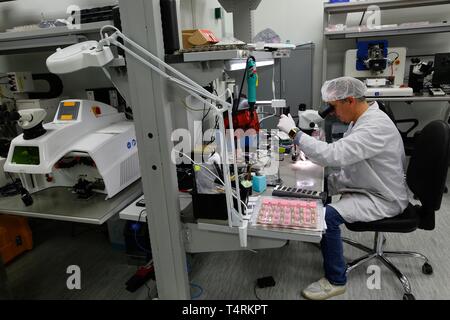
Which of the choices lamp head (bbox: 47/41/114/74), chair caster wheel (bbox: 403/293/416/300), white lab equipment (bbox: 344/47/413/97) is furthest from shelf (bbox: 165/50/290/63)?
white lab equipment (bbox: 344/47/413/97)

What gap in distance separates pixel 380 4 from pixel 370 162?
256 cm

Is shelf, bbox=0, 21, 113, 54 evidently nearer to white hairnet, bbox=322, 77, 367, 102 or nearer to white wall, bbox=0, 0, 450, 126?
white wall, bbox=0, 0, 450, 126

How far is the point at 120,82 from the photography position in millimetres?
1209

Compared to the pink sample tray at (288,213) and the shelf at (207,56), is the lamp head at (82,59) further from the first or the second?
the pink sample tray at (288,213)

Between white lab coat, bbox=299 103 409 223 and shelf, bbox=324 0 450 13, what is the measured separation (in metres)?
2.19

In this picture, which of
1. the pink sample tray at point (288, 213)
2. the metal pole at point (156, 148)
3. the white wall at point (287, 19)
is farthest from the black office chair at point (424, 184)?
the white wall at point (287, 19)

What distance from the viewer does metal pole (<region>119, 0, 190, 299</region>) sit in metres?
1.07

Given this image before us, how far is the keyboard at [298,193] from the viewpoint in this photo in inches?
55.2

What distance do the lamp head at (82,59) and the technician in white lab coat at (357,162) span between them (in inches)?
39.6

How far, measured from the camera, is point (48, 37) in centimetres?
221

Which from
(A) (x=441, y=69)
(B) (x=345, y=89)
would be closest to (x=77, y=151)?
(B) (x=345, y=89)

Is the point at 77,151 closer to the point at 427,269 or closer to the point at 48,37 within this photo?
the point at 48,37
